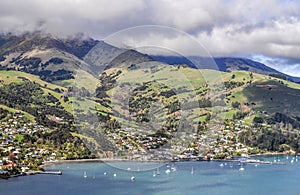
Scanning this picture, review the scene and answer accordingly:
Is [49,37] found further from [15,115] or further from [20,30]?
[15,115]

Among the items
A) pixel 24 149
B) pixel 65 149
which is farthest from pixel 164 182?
pixel 24 149

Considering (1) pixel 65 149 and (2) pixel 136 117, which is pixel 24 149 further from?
(2) pixel 136 117

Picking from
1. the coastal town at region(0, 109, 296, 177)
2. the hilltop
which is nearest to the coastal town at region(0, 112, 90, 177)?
the coastal town at region(0, 109, 296, 177)

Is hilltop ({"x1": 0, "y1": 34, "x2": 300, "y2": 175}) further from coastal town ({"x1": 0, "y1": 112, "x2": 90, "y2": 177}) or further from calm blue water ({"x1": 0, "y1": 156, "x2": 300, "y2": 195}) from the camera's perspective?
calm blue water ({"x1": 0, "y1": 156, "x2": 300, "y2": 195})

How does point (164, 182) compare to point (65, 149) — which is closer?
point (164, 182)

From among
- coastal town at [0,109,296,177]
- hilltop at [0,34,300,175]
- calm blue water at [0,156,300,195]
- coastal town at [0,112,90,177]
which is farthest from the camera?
coastal town at [0,112,90,177]

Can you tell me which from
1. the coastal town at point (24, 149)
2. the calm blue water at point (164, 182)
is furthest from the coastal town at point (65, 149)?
the calm blue water at point (164, 182)

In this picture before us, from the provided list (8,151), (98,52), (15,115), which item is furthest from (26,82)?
(98,52)

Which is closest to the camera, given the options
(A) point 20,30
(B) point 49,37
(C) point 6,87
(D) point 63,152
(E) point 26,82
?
(D) point 63,152
